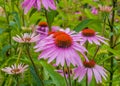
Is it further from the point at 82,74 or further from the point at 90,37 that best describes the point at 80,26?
the point at 82,74

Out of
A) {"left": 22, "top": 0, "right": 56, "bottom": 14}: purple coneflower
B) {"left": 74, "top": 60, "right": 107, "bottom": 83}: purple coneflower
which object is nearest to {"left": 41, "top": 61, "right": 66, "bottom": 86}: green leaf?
{"left": 74, "top": 60, "right": 107, "bottom": 83}: purple coneflower

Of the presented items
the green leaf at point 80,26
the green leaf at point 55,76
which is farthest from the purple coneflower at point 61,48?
Result: the green leaf at point 80,26

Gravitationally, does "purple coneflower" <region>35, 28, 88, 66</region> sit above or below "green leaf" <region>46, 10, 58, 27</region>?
below

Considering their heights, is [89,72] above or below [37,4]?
below

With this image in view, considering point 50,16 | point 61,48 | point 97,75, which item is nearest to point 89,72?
point 97,75

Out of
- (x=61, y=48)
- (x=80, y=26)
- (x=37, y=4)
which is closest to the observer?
(x=61, y=48)

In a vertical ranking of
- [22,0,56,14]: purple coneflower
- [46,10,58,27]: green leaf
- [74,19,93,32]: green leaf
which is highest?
[22,0,56,14]: purple coneflower

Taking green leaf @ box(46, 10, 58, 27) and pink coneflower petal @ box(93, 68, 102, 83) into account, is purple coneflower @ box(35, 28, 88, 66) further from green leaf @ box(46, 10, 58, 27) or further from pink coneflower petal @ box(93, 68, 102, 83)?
green leaf @ box(46, 10, 58, 27)

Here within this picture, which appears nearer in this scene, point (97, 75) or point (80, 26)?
point (97, 75)

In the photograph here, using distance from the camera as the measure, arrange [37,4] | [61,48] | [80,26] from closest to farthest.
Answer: [61,48], [37,4], [80,26]

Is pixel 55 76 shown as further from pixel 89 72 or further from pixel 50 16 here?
pixel 50 16

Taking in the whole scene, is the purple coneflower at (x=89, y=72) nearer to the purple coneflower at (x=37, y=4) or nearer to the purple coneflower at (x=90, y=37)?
the purple coneflower at (x=90, y=37)
